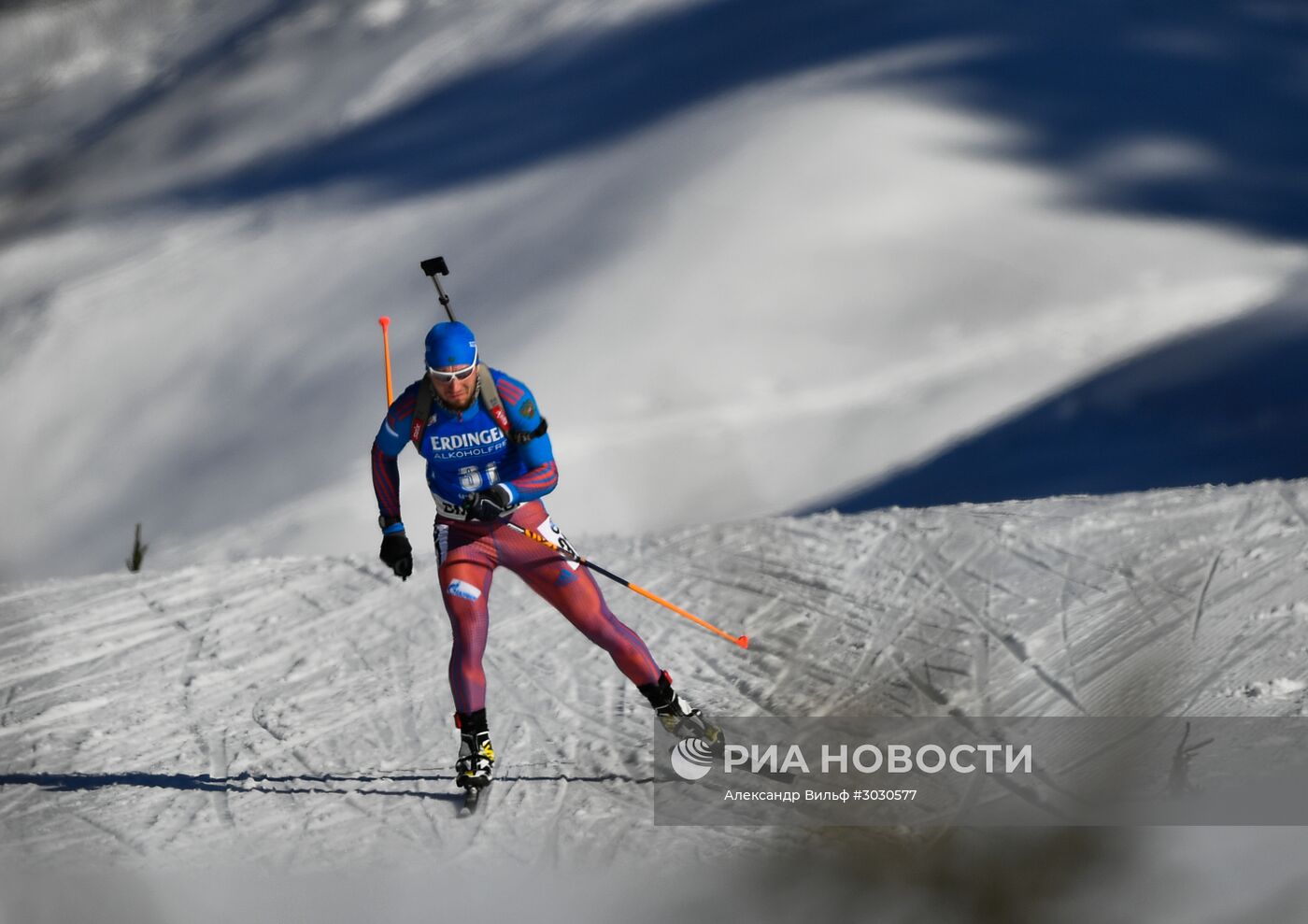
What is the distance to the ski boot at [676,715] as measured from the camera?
5219 mm

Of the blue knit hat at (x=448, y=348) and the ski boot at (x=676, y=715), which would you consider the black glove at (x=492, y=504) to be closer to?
the blue knit hat at (x=448, y=348)

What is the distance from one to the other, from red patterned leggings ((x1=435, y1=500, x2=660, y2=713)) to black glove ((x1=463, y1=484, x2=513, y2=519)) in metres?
0.15

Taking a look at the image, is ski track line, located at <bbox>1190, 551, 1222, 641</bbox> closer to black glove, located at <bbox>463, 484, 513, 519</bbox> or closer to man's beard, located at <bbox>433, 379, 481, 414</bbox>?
black glove, located at <bbox>463, 484, 513, 519</bbox>

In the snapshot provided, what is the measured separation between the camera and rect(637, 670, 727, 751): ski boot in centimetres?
522

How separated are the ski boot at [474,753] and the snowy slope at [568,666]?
14cm

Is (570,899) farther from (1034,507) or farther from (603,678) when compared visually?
(1034,507)

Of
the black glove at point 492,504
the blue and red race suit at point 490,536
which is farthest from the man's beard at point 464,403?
the black glove at point 492,504

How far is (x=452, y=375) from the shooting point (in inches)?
187

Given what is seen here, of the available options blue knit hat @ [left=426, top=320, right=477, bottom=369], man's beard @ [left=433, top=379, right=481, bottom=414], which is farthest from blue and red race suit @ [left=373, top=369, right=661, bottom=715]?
blue knit hat @ [left=426, top=320, right=477, bottom=369]

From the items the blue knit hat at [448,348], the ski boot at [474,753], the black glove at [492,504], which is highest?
the blue knit hat at [448,348]

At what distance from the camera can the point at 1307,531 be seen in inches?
259

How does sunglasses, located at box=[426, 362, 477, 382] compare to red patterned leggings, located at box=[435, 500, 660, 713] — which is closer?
sunglasses, located at box=[426, 362, 477, 382]

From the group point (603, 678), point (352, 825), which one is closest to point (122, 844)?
point (352, 825)

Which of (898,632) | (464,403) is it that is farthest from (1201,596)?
(464,403)
